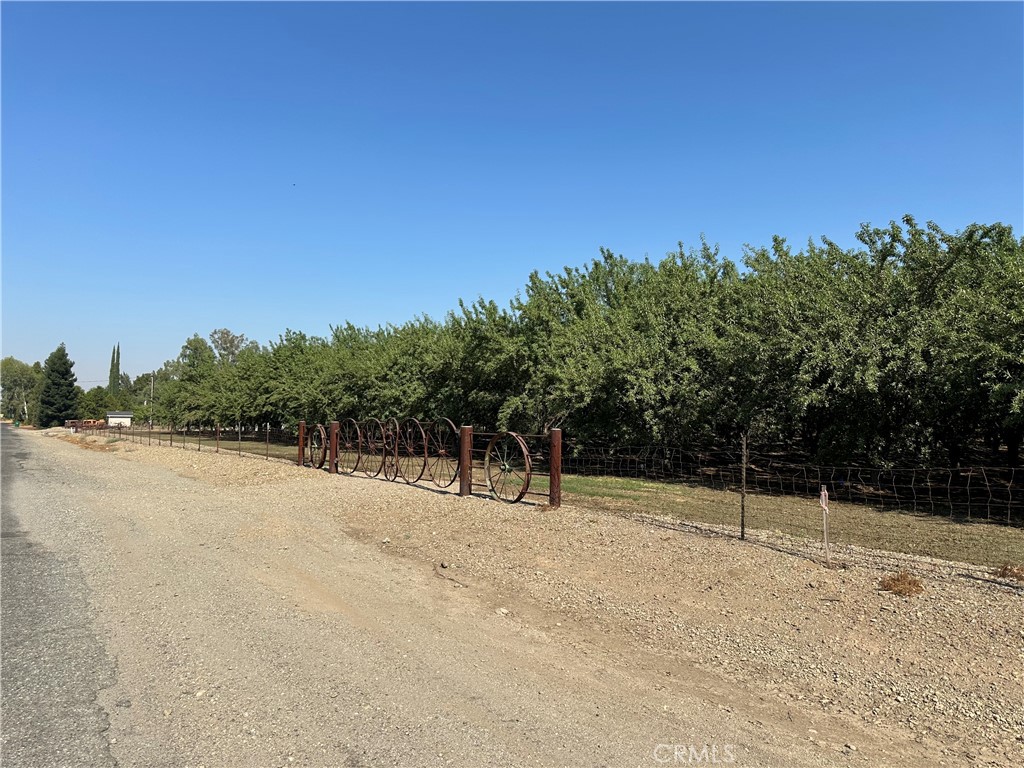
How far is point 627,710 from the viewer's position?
13.6 ft

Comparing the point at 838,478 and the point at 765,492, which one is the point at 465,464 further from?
the point at 838,478

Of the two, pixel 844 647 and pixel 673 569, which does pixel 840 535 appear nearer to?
pixel 673 569

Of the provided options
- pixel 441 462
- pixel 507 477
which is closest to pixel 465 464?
pixel 507 477

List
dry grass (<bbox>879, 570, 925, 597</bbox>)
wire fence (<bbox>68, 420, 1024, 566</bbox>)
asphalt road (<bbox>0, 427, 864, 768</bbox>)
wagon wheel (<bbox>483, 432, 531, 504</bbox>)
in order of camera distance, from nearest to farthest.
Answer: asphalt road (<bbox>0, 427, 864, 768</bbox>), dry grass (<bbox>879, 570, 925, 597</bbox>), wire fence (<bbox>68, 420, 1024, 566</bbox>), wagon wheel (<bbox>483, 432, 531, 504</bbox>)

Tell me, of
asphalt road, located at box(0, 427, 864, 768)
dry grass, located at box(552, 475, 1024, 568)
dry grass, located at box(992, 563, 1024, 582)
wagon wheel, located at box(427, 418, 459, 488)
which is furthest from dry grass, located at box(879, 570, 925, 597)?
wagon wheel, located at box(427, 418, 459, 488)

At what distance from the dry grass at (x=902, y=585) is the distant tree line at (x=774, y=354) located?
6.51 meters

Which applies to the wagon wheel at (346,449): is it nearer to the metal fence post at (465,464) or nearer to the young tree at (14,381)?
the metal fence post at (465,464)

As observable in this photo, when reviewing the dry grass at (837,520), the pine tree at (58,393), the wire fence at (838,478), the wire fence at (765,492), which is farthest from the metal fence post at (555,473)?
the pine tree at (58,393)

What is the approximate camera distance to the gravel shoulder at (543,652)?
374 centimetres

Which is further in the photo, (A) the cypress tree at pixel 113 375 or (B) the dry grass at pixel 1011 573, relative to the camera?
(A) the cypress tree at pixel 113 375

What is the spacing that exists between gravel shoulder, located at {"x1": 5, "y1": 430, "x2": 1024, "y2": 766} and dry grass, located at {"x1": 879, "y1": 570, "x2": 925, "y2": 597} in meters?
0.11

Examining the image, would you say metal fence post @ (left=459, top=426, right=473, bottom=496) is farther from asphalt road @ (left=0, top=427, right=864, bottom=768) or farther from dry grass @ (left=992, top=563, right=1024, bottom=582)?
dry grass @ (left=992, top=563, right=1024, bottom=582)

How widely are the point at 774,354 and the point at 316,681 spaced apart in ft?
46.8

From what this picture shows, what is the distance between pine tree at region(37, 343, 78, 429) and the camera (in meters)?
107
